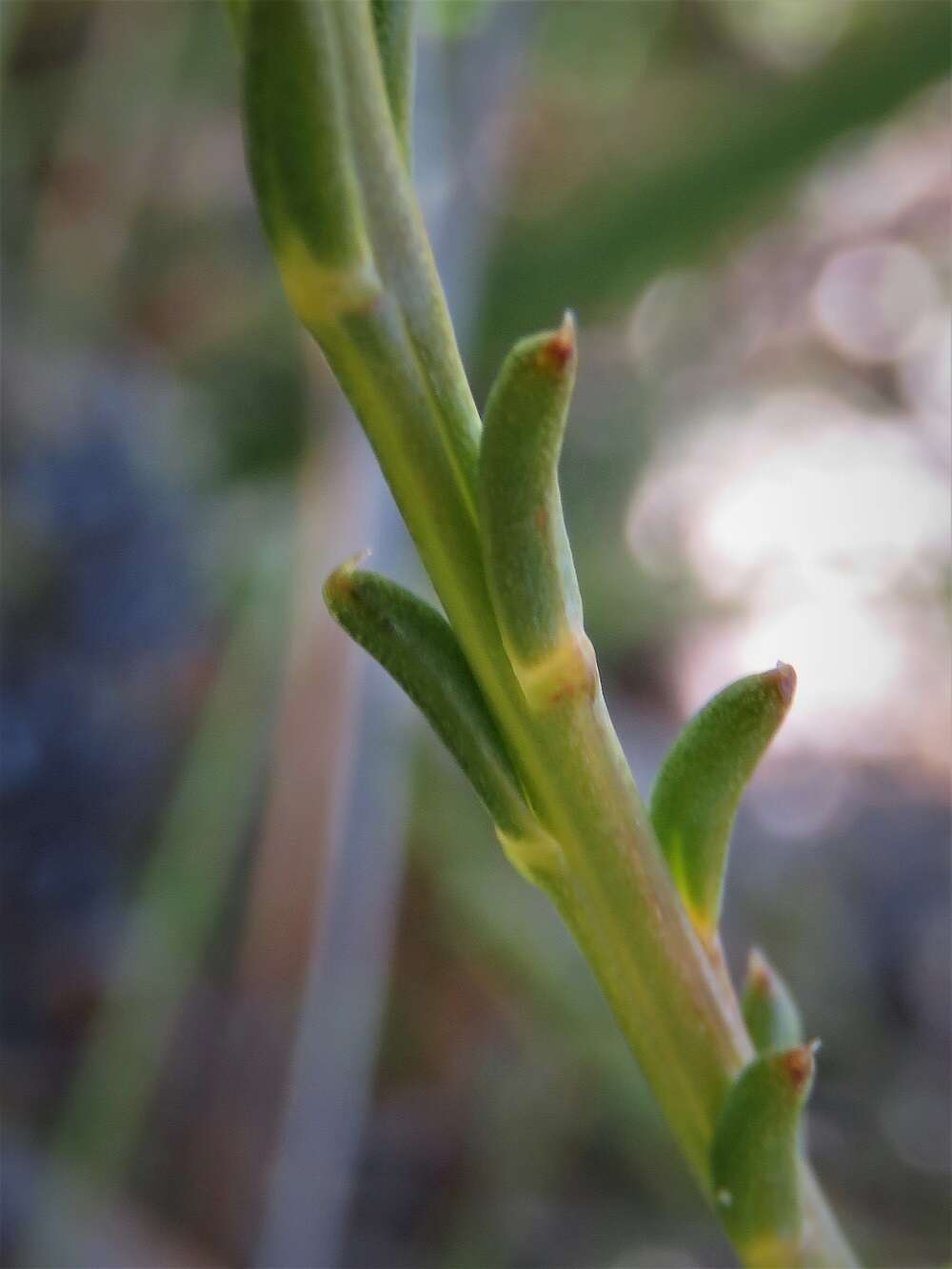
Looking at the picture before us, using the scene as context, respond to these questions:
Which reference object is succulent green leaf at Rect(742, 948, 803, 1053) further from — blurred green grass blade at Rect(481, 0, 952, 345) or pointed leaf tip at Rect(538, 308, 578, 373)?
blurred green grass blade at Rect(481, 0, 952, 345)

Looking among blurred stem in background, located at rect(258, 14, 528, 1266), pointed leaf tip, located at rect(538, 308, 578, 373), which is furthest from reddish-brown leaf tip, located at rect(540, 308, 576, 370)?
blurred stem in background, located at rect(258, 14, 528, 1266)

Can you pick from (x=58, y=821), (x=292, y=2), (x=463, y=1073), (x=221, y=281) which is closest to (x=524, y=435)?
(x=292, y=2)

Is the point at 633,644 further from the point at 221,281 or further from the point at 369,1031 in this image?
the point at 221,281

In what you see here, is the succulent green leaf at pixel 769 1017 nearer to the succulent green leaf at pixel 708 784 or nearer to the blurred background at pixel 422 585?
the succulent green leaf at pixel 708 784

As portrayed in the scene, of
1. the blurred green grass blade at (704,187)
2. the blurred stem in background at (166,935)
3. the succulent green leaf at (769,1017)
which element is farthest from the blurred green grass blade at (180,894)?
the succulent green leaf at (769,1017)

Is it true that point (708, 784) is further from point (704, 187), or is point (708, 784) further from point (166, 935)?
point (704, 187)

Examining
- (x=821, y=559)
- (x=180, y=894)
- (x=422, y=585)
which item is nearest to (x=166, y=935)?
(x=180, y=894)
